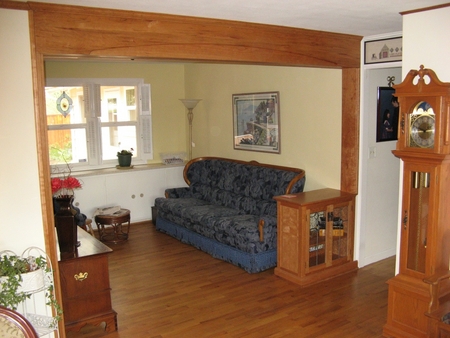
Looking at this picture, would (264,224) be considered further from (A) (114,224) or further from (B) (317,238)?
(A) (114,224)

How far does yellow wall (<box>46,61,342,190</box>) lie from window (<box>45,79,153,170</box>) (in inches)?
6.3

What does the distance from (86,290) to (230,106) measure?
12.0 feet

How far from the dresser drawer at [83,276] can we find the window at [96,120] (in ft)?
11.0

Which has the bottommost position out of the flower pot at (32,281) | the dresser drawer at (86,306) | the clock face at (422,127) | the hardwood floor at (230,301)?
the hardwood floor at (230,301)

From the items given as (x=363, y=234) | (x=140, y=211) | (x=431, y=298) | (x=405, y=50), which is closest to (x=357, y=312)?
(x=431, y=298)

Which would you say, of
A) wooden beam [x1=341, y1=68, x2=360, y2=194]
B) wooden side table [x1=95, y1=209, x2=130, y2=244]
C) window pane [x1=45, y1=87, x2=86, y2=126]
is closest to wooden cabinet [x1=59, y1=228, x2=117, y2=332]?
wooden side table [x1=95, y1=209, x2=130, y2=244]

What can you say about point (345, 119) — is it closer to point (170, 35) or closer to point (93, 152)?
point (170, 35)

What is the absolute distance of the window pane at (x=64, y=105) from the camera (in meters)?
6.55

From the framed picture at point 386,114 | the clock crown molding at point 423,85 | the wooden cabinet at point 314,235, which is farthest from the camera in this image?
the framed picture at point 386,114

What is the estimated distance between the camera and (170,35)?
3125 mm

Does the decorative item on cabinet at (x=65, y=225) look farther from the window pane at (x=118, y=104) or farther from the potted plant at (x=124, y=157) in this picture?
the window pane at (x=118, y=104)

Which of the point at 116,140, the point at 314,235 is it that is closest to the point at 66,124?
the point at 116,140

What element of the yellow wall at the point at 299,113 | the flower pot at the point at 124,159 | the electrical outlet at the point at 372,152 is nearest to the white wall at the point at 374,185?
the electrical outlet at the point at 372,152

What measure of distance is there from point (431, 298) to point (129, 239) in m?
4.03
